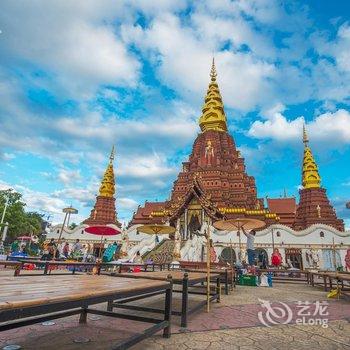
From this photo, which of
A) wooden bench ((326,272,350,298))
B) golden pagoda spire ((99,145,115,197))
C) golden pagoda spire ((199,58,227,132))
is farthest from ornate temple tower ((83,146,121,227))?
wooden bench ((326,272,350,298))

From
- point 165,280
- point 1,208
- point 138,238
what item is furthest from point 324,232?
point 1,208

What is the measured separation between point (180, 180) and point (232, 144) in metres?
10.5

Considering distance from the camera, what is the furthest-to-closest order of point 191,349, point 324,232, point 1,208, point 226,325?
point 1,208
point 324,232
point 226,325
point 191,349

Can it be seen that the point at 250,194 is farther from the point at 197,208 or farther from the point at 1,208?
the point at 1,208

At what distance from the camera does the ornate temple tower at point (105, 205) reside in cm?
4231

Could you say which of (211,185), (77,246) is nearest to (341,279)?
(211,185)

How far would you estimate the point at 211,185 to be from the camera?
108 feet

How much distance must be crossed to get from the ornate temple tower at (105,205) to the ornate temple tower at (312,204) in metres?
26.5

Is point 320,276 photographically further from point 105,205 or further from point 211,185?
point 105,205

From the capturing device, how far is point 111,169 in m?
49.6

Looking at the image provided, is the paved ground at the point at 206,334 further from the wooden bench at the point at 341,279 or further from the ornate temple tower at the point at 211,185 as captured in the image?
the ornate temple tower at the point at 211,185

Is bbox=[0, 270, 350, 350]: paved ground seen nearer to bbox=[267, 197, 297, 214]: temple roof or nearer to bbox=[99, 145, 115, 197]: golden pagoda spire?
bbox=[267, 197, 297, 214]: temple roof

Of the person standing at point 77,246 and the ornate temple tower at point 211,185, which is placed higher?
the ornate temple tower at point 211,185

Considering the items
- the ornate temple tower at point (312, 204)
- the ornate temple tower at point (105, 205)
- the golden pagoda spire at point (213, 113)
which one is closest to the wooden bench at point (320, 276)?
the ornate temple tower at point (312, 204)
